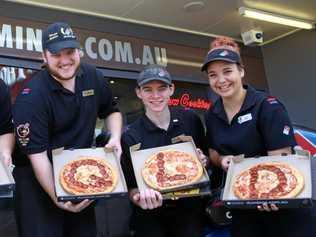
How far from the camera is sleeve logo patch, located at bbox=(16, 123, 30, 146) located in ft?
6.63

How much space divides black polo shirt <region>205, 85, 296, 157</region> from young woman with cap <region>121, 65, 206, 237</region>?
16cm

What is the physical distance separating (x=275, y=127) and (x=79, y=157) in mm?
937

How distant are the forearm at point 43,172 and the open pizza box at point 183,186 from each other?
1.33 feet

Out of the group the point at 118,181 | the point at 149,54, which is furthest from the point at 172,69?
the point at 118,181

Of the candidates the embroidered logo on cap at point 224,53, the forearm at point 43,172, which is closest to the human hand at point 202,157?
the embroidered logo on cap at point 224,53

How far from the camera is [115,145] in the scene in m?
2.22

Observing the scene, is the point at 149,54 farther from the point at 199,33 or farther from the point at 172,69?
the point at 199,33

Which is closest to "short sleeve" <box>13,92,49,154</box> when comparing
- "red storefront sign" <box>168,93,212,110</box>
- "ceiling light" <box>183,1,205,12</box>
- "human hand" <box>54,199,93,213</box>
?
"human hand" <box>54,199,93,213</box>

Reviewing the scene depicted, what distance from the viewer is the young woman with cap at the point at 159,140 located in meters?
2.25

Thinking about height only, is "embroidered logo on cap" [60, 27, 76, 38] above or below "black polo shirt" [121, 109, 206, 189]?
above

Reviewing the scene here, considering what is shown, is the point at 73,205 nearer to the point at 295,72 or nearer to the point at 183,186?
the point at 183,186

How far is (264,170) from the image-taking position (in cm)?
212

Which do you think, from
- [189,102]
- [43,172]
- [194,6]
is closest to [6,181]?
[43,172]

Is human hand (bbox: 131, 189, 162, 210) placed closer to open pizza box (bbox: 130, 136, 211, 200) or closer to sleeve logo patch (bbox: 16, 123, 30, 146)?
open pizza box (bbox: 130, 136, 211, 200)
